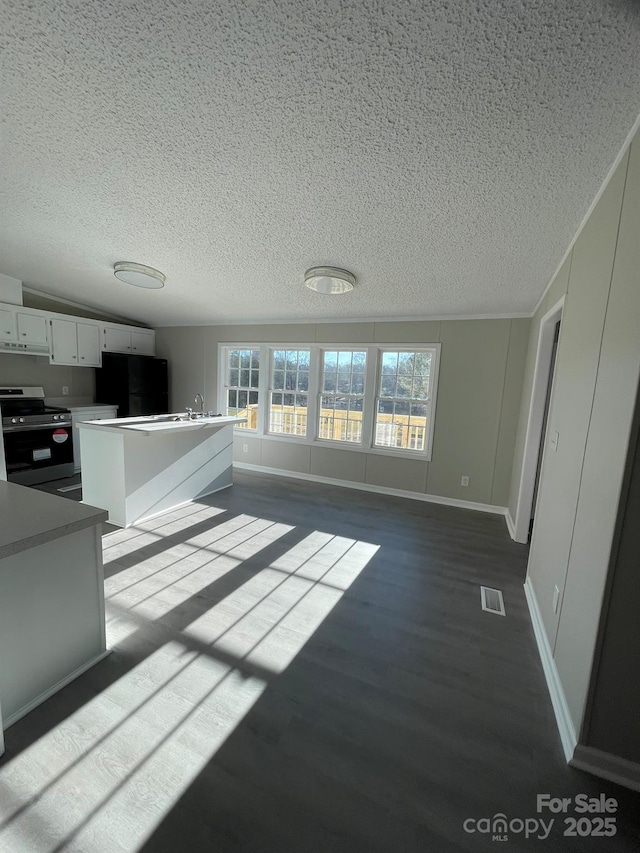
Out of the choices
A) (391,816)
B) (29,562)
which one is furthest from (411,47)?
(391,816)

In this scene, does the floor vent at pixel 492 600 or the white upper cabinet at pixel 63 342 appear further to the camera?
the white upper cabinet at pixel 63 342

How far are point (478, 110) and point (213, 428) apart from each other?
12.1ft

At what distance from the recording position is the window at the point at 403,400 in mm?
4375

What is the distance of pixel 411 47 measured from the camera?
1.20 meters

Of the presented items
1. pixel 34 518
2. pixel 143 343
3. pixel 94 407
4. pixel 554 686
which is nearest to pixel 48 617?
pixel 34 518

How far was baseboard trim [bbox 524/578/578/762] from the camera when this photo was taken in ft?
4.49

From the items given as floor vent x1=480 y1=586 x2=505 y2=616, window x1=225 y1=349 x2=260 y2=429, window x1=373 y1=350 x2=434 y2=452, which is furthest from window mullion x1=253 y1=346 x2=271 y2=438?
floor vent x1=480 y1=586 x2=505 y2=616

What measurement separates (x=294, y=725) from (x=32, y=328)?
5426 mm

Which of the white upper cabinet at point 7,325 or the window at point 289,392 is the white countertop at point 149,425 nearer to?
the window at point 289,392

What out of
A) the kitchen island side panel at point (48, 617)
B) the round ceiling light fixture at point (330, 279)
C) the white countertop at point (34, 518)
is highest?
the round ceiling light fixture at point (330, 279)

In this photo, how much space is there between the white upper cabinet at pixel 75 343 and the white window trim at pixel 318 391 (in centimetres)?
188

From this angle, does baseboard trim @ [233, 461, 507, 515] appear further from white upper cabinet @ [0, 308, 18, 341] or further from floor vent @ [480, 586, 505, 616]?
white upper cabinet @ [0, 308, 18, 341]

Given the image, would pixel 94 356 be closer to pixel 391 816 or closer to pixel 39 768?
pixel 39 768

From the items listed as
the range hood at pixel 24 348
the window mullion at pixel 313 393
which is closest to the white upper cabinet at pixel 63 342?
the range hood at pixel 24 348
